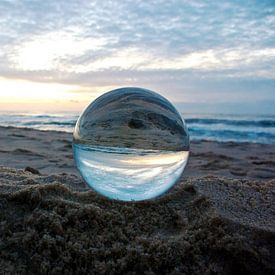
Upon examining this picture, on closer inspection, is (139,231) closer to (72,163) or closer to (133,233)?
(133,233)

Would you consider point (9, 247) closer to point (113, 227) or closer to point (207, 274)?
point (113, 227)

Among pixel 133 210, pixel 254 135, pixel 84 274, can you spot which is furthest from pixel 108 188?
pixel 254 135

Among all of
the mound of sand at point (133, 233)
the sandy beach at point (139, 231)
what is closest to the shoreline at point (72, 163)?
the sandy beach at point (139, 231)

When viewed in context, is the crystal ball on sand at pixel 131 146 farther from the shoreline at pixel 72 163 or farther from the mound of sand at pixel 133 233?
the shoreline at pixel 72 163

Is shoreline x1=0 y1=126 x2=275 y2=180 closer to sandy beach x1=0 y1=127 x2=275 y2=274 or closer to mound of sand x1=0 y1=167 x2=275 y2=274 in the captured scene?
sandy beach x1=0 y1=127 x2=275 y2=274

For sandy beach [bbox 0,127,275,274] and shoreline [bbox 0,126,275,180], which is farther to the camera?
shoreline [bbox 0,126,275,180]

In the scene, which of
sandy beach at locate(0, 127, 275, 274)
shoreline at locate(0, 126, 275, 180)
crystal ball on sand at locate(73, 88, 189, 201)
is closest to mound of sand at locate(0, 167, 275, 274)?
sandy beach at locate(0, 127, 275, 274)

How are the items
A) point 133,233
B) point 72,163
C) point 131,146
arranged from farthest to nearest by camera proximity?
point 72,163 → point 131,146 → point 133,233

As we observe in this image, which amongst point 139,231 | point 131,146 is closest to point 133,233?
point 139,231
